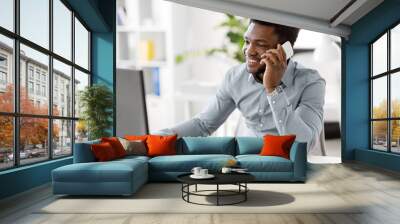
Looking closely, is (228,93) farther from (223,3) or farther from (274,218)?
(274,218)

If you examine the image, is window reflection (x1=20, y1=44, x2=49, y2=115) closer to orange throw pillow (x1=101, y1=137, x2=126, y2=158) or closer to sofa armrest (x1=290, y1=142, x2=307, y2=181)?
orange throw pillow (x1=101, y1=137, x2=126, y2=158)

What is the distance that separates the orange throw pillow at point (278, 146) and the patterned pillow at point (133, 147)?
65.8 inches

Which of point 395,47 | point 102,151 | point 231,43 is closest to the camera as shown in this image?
point 102,151

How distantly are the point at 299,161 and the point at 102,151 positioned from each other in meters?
2.46

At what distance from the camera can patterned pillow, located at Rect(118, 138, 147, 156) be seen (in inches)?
235

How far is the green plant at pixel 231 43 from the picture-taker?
30.1 ft

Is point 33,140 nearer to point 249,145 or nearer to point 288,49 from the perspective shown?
point 249,145

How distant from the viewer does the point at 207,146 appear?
6184mm

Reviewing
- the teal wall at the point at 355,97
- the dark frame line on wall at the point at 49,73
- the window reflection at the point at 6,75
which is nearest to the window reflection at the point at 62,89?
the dark frame line on wall at the point at 49,73

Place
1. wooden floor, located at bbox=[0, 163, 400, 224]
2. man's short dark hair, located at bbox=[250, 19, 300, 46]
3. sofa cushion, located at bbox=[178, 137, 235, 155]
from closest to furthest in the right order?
wooden floor, located at bbox=[0, 163, 400, 224]
sofa cushion, located at bbox=[178, 137, 235, 155]
man's short dark hair, located at bbox=[250, 19, 300, 46]

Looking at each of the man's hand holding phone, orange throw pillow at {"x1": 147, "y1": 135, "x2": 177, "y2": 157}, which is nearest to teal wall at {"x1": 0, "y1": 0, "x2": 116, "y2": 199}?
orange throw pillow at {"x1": 147, "y1": 135, "x2": 177, "y2": 157}

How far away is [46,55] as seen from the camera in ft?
18.6

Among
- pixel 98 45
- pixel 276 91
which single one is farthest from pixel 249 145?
pixel 98 45

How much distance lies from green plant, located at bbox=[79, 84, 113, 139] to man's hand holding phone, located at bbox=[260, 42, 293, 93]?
263 cm
